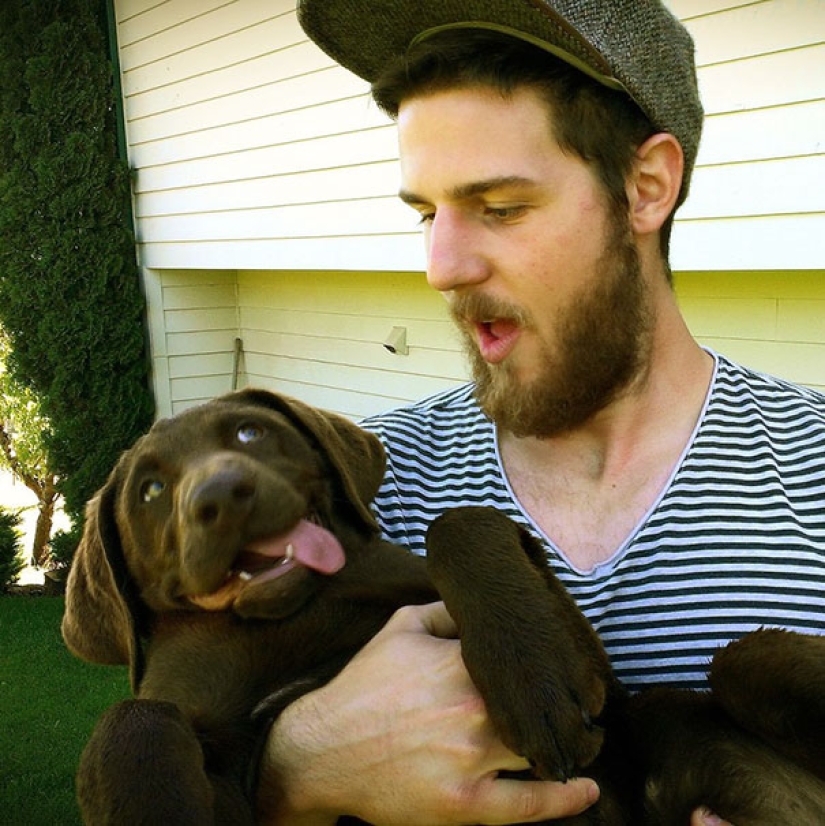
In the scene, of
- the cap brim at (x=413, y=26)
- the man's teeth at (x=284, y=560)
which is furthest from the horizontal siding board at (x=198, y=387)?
the man's teeth at (x=284, y=560)

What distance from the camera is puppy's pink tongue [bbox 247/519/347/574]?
225 centimetres

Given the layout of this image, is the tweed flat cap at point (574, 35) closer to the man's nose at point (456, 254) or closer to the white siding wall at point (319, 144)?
the man's nose at point (456, 254)

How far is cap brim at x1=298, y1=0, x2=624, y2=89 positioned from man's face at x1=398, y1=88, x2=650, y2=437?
0.46ft

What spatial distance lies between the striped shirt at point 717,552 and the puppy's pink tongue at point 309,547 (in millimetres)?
424

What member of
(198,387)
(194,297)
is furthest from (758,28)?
(198,387)

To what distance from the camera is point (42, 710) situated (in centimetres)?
714

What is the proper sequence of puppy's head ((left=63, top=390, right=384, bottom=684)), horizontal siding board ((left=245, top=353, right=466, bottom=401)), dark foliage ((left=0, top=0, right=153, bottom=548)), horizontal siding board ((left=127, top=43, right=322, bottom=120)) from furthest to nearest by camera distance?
dark foliage ((left=0, top=0, right=153, bottom=548))
horizontal siding board ((left=245, top=353, right=466, bottom=401))
horizontal siding board ((left=127, top=43, right=322, bottom=120))
puppy's head ((left=63, top=390, right=384, bottom=684))

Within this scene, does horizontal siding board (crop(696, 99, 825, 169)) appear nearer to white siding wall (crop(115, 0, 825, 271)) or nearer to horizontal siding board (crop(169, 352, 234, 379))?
white siding wall (crop(115, 0, 825, 271))

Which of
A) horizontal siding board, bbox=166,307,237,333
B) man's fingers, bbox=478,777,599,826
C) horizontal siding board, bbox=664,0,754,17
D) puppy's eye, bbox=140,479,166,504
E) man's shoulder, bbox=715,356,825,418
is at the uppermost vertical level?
horizontal siding board, bbox=664,0,754,17

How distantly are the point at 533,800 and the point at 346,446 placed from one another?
94 centimetres

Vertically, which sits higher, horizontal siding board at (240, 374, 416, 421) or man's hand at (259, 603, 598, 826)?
man's hand at (259, 603, 598, 826)

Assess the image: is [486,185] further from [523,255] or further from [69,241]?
[69,241]

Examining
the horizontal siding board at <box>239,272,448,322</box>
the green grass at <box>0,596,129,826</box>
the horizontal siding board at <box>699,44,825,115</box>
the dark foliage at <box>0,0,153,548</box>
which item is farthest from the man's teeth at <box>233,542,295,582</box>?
the dark foliage at <box>0,0,153,548</box>

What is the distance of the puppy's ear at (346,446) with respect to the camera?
7.97 ft
